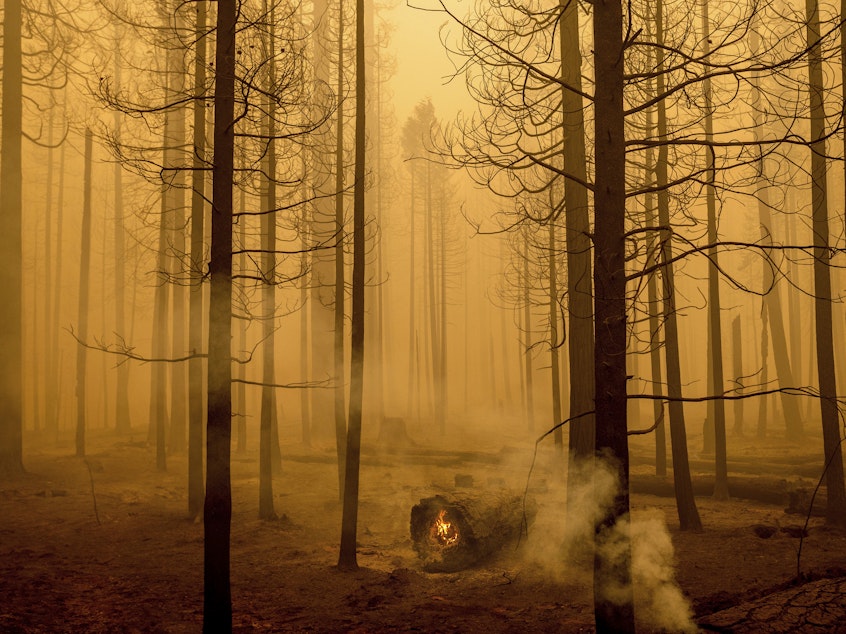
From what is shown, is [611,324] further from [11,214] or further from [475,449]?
[475,449]

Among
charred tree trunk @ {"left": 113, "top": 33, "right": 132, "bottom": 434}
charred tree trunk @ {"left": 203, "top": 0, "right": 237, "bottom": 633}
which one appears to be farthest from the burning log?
charred tree trunk @ {"left": 113, "top": 33, "right": 132, "bottom": 434}

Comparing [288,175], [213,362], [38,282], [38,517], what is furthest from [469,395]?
[213,362]

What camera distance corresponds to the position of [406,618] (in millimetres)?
6879

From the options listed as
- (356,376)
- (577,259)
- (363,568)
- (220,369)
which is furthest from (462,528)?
(220,369)

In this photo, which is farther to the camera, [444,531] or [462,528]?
[444,531]

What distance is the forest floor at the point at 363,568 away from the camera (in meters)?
6.31

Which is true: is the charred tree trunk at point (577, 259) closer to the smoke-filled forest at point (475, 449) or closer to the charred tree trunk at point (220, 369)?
the smoke-filled forest at point (475, 449)

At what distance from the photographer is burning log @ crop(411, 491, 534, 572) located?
9.33 metres

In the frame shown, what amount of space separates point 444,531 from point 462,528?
385mm

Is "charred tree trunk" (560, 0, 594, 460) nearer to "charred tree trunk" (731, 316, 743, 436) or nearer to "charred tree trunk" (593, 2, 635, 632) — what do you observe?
"charred tree trunk" (593, 2, 635, 632)

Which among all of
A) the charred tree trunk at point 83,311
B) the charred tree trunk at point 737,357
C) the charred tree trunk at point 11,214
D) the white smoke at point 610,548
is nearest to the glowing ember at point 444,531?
the white smoke at point 610,548

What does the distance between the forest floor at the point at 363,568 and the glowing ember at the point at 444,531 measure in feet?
1.69

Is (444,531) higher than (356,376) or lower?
lower

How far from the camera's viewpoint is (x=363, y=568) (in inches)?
352
